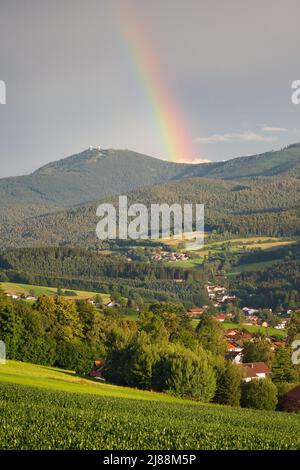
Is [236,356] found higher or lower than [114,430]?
lower

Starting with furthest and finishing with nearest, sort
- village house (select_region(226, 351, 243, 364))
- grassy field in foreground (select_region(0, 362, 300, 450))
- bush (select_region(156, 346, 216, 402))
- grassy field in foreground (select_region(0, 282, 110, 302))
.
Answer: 1. grassy field in foreground (select_region(0, 282, 110, 302))
2. village house (select_region(226, 351, 243, 364))
3. bush (select_region(156, 346, 216, 402))
4. grassy field in foreground (select_region(0, 362, 300, 450))

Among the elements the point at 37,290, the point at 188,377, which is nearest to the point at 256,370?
the point at 188,377

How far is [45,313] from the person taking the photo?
267 feet

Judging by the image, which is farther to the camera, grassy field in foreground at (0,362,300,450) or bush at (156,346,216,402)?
bush at (156,346,216,402)

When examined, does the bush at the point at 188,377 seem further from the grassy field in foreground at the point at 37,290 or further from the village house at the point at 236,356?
the grassy field in foreground at the point at 37,290

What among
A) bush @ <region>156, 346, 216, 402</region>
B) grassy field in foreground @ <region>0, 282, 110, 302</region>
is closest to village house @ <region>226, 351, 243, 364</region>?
bush @ <region>156, 346, 216, 402</region>

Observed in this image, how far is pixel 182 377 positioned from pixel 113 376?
30.3ft

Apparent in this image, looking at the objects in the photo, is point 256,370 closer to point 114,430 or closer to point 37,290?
point 114,430

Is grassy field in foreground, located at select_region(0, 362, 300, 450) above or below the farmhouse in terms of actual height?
above

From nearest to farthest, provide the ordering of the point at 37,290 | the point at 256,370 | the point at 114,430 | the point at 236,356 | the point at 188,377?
the point at 114,430 < the point at 188,377 < the point at 256,370 < the point at 236,356 < the point at 37,290

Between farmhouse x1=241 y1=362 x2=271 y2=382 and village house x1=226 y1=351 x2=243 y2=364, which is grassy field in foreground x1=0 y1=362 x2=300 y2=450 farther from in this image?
village house x1=226 y1=351 x2=243 y2=364

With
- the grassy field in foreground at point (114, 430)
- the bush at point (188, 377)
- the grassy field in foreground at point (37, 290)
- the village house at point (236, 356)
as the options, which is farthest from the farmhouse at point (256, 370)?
the grassy field in foreground at point (37, 290)

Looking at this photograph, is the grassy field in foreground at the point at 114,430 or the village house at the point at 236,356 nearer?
the grassy field in foreground at the point at 114,430
